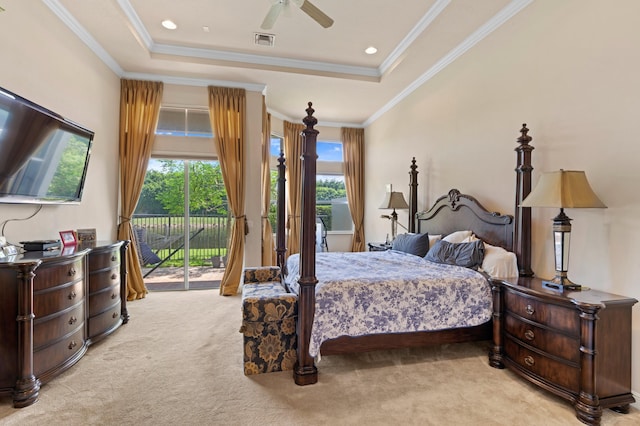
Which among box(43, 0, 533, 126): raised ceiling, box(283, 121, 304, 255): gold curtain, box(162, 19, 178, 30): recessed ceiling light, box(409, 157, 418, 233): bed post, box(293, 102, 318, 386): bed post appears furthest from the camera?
box(283, 121, 304, 255): gold curtain

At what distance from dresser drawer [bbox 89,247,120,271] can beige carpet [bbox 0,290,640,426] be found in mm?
770

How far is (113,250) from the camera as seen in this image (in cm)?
325

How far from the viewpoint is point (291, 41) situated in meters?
4.02

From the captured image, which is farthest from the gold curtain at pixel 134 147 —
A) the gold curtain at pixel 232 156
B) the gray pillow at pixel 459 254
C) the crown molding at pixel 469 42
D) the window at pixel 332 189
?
the gray pillow at pixel 459 254

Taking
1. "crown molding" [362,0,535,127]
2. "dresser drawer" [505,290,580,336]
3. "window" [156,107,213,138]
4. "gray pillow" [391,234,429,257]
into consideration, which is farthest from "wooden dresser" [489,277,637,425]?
"window" [156,107,213,138]

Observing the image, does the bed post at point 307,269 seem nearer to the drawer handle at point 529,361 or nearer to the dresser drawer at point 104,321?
the drawer handle at point 529,361

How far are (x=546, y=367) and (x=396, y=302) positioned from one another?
3.60ft

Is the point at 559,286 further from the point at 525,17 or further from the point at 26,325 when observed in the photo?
the point at 26,325

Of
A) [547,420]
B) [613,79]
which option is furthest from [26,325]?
[613,79]

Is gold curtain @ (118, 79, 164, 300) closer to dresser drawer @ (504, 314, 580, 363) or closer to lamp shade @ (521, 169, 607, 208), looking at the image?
dresser drawer @ (504, 314, 580, 363)

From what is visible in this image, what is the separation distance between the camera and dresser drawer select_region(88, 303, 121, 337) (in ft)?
9.62

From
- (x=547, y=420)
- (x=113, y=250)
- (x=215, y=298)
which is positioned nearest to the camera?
(x=547, y=420)

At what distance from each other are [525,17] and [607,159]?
5.41 feet

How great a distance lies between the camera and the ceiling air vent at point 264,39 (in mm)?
3866
